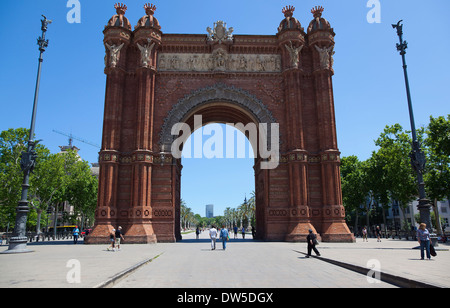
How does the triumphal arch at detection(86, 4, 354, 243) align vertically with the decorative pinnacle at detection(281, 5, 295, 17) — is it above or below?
below

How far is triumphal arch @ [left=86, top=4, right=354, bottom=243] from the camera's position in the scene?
26.3 meters

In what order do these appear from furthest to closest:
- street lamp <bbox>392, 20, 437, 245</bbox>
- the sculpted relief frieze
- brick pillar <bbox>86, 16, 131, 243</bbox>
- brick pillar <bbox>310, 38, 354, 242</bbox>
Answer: the sculpted relief frieze, brick pillar <bbox>310, 38, 354, 242</bbox>, brick pillar <bbox>86, 16, 131, 243</bbox>, street lamp <bbox>392, 20, 437, 245</bbox>

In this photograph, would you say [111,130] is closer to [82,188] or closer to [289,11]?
[289,11]

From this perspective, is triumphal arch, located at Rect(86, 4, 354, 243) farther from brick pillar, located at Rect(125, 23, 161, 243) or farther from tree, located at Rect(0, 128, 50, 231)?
tree, located at Rect(0, 128, 50, 231)

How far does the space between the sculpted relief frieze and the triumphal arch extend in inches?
3.7

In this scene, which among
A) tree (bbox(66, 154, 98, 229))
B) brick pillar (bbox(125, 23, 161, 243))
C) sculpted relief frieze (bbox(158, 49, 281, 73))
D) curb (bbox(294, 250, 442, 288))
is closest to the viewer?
curb (bbox(294, 250, 442, 288))

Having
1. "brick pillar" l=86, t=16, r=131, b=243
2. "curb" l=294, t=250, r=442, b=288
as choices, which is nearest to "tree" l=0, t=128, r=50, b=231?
"brick pillar" l=86, t=16, r=131, b=243

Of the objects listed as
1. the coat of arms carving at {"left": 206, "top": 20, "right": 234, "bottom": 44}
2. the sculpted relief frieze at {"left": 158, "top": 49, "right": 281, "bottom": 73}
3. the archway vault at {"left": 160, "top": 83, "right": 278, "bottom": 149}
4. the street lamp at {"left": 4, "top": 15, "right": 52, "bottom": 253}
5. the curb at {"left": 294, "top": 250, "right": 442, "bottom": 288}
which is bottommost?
the curb at {"left": 294, "top": 250, "right": 442, "bottom": 288}

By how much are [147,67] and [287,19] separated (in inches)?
540

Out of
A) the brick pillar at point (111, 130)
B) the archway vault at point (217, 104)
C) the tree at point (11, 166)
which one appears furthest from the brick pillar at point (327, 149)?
the tree at point (11, 166)

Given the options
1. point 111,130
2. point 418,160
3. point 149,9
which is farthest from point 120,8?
point 418,160

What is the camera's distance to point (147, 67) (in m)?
27.9

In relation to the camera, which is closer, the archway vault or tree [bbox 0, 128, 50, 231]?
the archway vault
